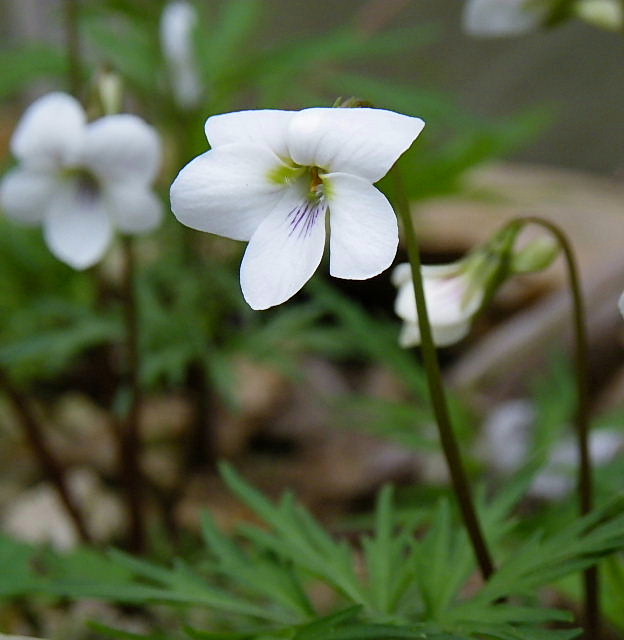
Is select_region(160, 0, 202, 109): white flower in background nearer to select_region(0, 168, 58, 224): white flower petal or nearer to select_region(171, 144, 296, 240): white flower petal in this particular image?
select_region(0, 168, 58, 224): white flower petal

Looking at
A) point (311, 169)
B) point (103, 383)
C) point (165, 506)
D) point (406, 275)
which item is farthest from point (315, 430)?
point (311, 169)

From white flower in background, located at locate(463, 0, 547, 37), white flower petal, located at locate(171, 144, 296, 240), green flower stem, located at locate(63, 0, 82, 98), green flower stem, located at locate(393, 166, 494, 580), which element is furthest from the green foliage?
green flower stem, located at locate(63, 0, 82, 98)

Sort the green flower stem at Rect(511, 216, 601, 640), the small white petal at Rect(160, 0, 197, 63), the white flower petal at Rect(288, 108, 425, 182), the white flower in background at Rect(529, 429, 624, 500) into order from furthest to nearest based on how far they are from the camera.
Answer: the small white petal at Rect(160, 0, 197, 63)
the white flower in background at Rect(529, 429, 624, 500)
the green flower stem at Rect(511, 216, 601, 640)
the white flower petal at Rect(288, 108, 425, 182)

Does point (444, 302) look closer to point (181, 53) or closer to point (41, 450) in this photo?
point (41, 450)

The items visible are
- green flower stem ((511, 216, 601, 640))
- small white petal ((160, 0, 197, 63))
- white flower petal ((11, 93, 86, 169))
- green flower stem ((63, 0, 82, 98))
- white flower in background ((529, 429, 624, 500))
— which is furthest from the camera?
small white petal ((160, 0, 197, 63))

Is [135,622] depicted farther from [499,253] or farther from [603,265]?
[603,265]

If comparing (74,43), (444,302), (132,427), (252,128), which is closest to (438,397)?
(444,302)
